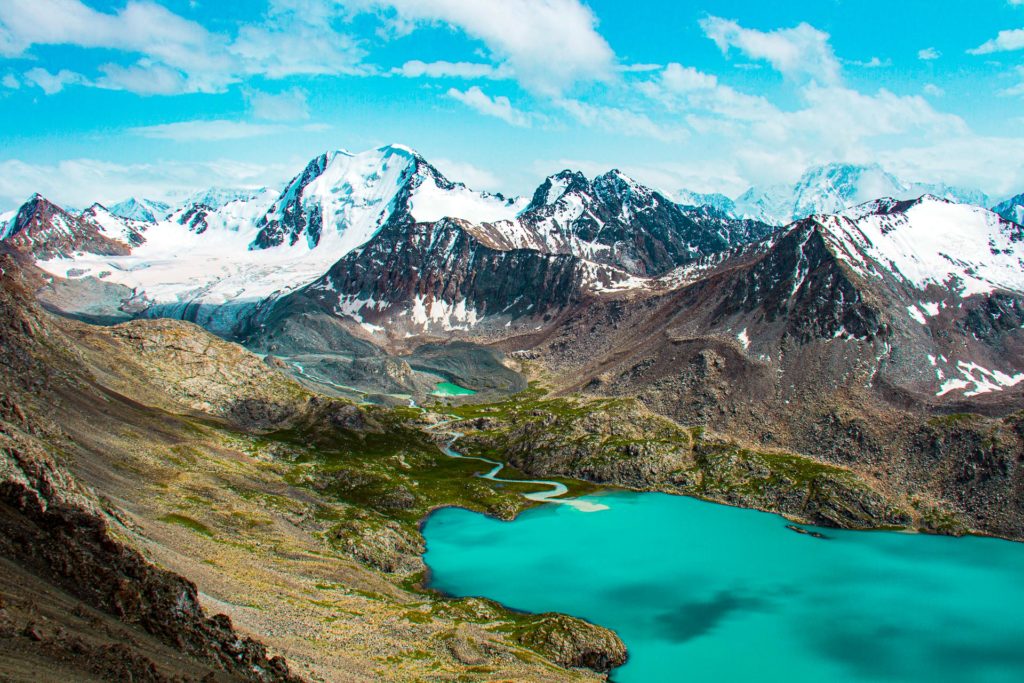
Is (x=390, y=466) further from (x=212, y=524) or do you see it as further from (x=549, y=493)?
(x=212, y=524)

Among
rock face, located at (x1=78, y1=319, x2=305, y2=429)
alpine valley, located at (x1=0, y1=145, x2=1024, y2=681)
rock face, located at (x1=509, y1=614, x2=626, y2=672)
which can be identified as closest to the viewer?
alpine valley, located at (x1=0, y1=145, x2=1024, y2=681)

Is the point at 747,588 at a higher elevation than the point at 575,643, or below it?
higher

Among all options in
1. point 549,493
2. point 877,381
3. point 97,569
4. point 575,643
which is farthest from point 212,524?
point 877,381

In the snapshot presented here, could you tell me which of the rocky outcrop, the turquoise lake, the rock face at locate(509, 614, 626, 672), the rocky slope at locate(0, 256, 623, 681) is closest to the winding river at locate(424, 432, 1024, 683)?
the turquoise lake

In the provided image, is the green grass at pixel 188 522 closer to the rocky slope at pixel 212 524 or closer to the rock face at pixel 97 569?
the rocky slope at pixel 212 524

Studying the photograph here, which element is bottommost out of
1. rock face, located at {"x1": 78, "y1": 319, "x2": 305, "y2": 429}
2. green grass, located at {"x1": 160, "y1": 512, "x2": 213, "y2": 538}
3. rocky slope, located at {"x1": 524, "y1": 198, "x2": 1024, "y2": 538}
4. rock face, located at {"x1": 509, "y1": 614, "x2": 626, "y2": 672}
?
rock face, located at {"x1": 509, "y1": 614, "x2": 626, "y2": 672}

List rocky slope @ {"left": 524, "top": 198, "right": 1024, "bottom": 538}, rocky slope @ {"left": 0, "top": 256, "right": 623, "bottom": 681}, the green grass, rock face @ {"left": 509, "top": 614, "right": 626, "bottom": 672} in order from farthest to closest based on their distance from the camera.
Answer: rocky slope @ {"left": 524, "top": 198, "right": 1024, "bottom": 538} → the green grass → rock face @ {"left": 509, "top": 614, "right": 626, "bottom": 672} → rocky slope @ {"left": 0, "top": 256, "right": 623, "bottom": 681}

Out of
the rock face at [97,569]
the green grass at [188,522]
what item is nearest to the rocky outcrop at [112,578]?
the rock face at [97,569]

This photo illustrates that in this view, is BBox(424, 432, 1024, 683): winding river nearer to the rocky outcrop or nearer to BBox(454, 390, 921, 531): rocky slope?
BBox(454, 390, 921, 531): rocky slope
